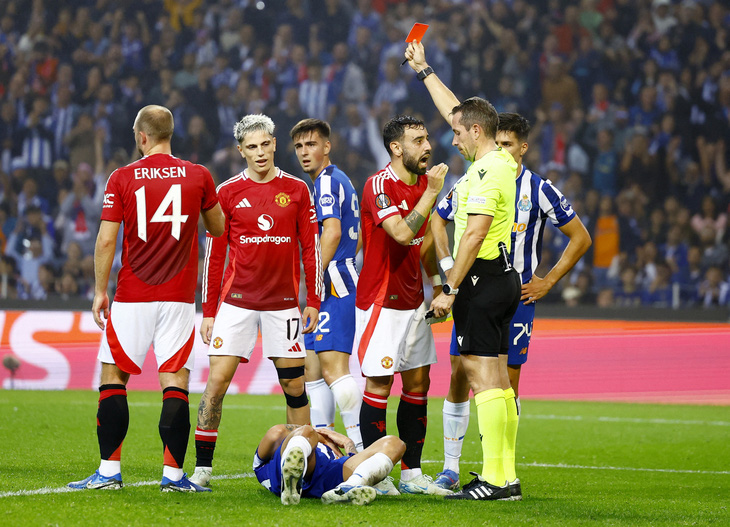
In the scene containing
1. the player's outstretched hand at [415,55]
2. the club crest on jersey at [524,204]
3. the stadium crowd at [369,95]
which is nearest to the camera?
the club crest on jersey at [524,204]

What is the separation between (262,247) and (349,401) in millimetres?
1214

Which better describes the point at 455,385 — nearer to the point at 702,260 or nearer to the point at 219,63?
the point at 702,260

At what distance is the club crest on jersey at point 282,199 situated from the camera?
5.68m

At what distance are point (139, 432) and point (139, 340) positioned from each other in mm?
3198

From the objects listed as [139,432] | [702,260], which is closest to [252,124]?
[139,432]

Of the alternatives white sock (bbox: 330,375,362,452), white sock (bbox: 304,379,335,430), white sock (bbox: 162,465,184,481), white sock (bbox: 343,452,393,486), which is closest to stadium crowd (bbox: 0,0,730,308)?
white sock (bbox: 304,379,335,430)

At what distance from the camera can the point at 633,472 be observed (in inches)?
267

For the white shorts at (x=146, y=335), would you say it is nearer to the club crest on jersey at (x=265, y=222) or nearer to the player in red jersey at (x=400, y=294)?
the club crest on jersey at (x=265, y=222)

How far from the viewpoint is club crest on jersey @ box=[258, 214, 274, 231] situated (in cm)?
564

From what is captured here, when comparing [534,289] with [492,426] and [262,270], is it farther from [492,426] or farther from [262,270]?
[262,270]

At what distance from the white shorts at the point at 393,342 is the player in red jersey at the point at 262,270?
0.37 metres

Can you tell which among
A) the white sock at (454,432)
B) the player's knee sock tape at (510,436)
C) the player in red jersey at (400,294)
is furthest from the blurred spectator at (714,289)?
the player's knee sock tape at (510,436)

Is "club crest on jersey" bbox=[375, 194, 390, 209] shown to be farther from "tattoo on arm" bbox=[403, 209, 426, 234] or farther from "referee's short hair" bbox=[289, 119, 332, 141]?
"referee's short hair" bbox=[289, 119, 332, 141]

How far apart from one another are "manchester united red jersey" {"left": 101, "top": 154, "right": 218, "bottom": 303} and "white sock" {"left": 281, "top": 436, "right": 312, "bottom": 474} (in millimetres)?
1074
